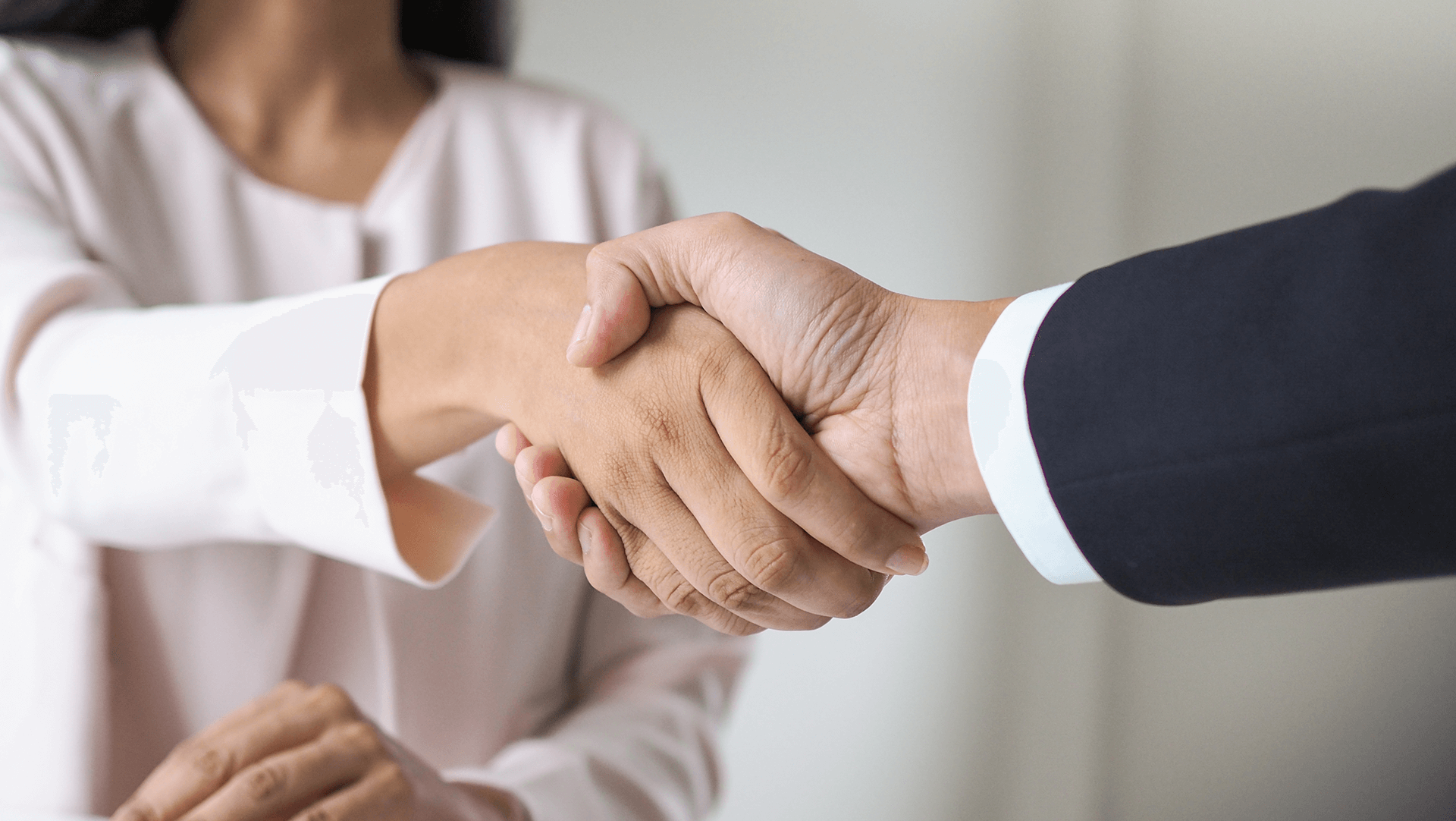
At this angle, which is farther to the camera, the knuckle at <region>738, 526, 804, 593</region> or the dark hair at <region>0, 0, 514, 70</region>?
the dark hair at <region>0, 0, 514, 70</region>

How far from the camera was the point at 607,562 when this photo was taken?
60 centimetres

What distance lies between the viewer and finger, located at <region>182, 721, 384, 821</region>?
59 centimetres

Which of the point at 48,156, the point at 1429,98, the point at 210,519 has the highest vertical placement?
the point at 1429,98

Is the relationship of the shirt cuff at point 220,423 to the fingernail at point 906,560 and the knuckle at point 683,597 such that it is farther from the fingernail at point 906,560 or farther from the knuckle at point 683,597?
the fingernail at point 906,560

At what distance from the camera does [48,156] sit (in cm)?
76

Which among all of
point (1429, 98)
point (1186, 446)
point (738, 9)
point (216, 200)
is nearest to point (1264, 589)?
point (1186, 446)

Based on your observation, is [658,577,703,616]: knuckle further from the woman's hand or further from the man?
the woman's hand

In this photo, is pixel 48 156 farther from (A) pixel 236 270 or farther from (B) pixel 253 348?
(B) pixel 253 348

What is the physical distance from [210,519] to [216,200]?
0.33m

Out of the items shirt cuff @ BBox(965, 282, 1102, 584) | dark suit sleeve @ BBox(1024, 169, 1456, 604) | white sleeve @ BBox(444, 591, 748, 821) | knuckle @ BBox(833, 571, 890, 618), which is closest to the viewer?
dark suit sleeve @ BBox(1024, 169, 1456, 604)

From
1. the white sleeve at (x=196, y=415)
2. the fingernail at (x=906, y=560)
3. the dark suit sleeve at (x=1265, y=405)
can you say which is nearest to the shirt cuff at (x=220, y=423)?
the white sleeve at (x=196, y=415)

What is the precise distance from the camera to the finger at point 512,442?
2.03ft

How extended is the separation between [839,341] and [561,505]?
0.21 metres

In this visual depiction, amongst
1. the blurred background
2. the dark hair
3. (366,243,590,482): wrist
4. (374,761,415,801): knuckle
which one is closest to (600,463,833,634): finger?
(366,243,590,482): wrist
